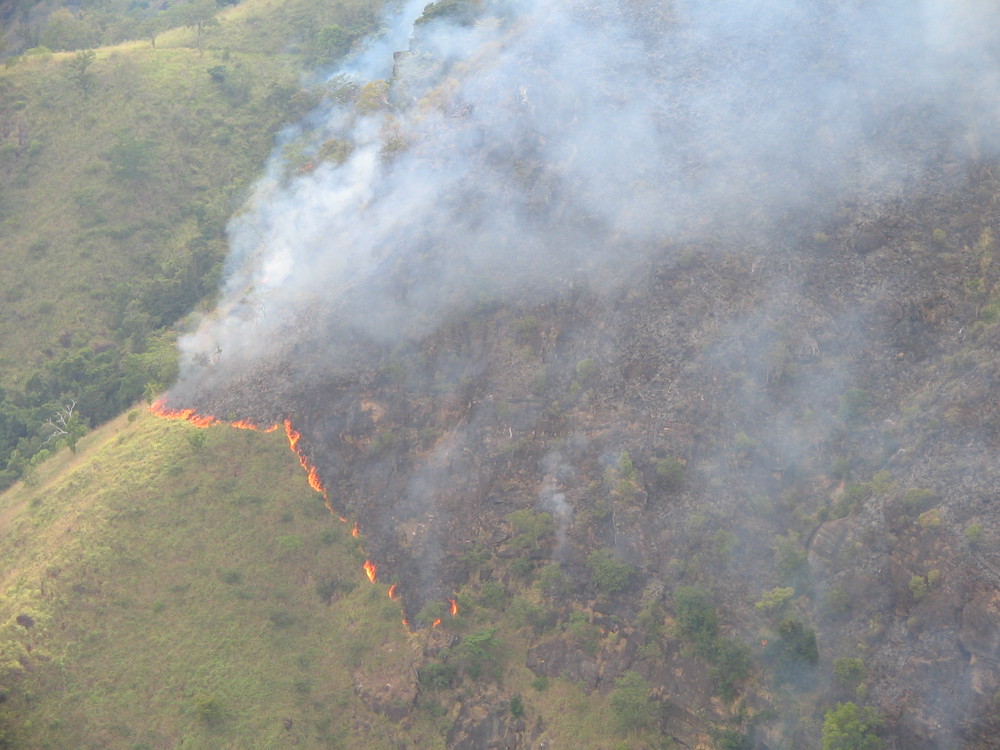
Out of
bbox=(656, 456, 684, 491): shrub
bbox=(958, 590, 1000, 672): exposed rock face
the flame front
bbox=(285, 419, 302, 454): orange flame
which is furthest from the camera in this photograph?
bbox=(285, 419, 302, 454): orange flame

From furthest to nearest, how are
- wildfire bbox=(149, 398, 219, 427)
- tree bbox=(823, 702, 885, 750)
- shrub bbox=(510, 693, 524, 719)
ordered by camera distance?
wildfire bbox=(149, 398, 219, 427)
shrub bbox=(510, 693, 524, 719)
tree bbox=(823, 702, 885, 750)

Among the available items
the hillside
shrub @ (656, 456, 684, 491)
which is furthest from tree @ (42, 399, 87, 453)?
shrub @ (656, 456, 684, 491)

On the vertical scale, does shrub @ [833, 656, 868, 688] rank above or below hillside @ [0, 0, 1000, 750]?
below

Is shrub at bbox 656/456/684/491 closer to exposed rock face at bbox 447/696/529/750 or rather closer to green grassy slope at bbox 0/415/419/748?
exposed rock face at bbox 447/696/529/750

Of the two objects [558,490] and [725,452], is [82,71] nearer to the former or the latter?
[558,490]

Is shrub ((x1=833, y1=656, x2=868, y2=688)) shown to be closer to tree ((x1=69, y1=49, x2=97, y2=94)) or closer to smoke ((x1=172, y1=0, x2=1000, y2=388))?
smoke ((x1=172, y1=0, x2=1000, y2=388))

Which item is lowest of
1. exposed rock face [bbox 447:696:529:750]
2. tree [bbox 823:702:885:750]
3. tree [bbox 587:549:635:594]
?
exposed rock face [bbox 447:696:529:750]

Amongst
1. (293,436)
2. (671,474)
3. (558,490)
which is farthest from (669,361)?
(293,436)

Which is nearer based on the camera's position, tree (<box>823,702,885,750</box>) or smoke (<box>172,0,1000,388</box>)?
tree (<box>823,702,885,750</box>)
